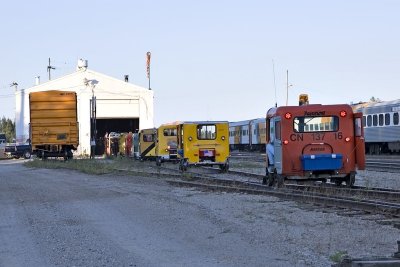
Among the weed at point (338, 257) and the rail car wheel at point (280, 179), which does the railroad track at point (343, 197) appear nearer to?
the rail car wheel at point (280, 179)

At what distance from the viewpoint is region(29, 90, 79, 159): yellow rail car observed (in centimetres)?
4191

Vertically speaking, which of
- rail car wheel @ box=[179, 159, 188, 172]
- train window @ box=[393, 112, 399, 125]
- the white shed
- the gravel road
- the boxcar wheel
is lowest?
the gravel road

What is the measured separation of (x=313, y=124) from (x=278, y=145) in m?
1.11

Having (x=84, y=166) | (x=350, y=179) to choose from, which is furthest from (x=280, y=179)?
(x=84, y=166)

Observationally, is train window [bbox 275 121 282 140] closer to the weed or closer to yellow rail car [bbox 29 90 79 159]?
the weed

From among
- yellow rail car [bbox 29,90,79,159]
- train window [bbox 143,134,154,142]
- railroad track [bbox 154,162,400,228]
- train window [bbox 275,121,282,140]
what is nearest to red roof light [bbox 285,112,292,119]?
train window [bbox 275,121,282,140]

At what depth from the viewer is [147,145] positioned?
46031 millimetres

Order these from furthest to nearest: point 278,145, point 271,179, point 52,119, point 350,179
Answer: point 52,119, point 271,179, point 278,145, point 350,179

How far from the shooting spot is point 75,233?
1162 cm

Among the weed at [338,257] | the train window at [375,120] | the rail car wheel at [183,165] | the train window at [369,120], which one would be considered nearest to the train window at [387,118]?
the train window at [375,120]

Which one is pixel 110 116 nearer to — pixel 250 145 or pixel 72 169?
pixel 250 145

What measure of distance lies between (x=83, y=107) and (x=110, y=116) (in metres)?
2.95

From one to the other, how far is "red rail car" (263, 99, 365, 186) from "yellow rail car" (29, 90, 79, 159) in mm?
25298

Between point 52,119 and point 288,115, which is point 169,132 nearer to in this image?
point 52,119
